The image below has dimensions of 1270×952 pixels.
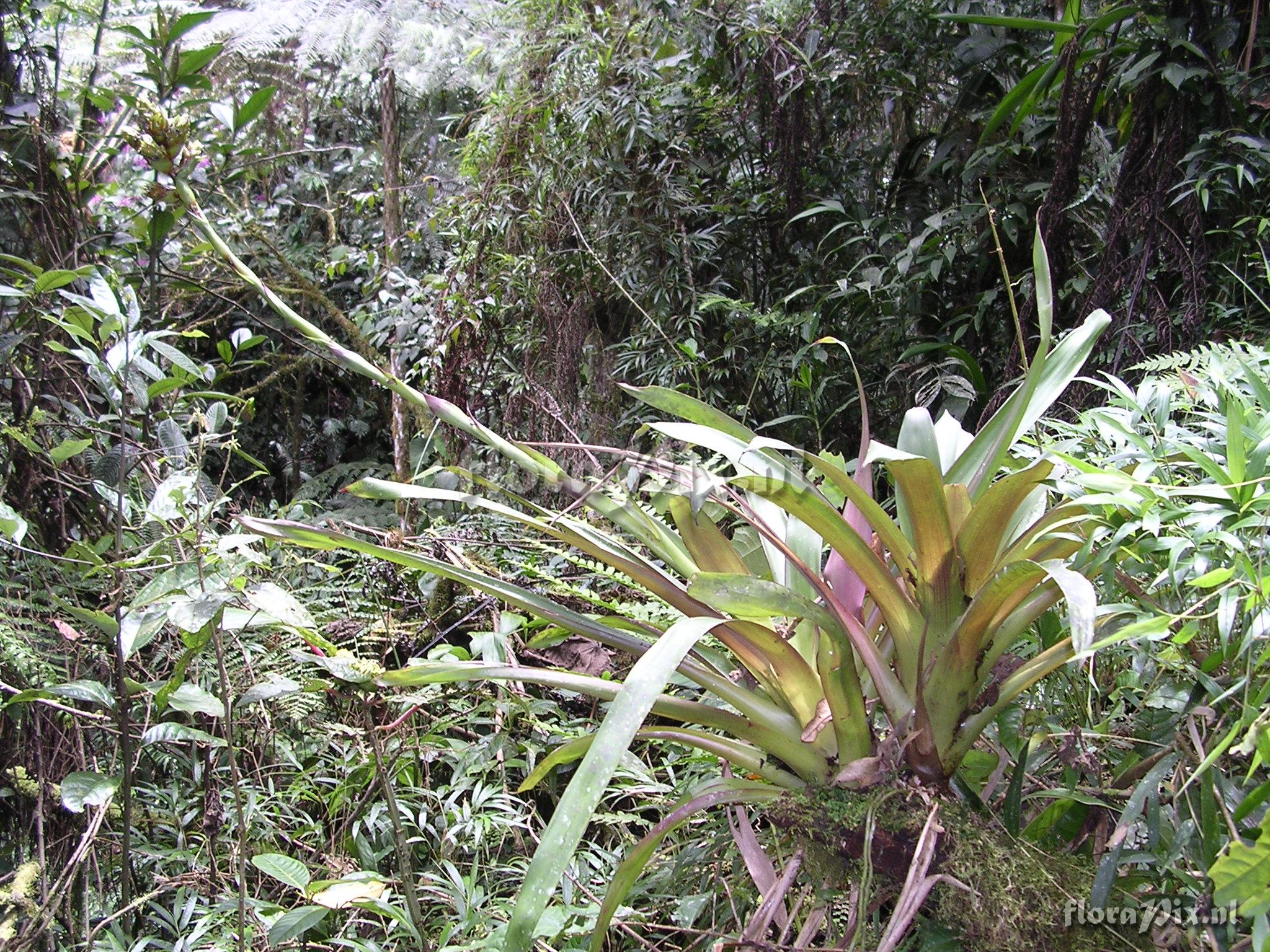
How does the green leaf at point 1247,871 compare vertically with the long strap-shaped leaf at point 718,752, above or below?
above

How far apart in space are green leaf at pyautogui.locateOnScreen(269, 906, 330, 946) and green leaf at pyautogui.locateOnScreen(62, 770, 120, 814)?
278 mm

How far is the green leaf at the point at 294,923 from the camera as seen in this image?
0.91 m

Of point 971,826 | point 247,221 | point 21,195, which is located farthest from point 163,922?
point 247,221

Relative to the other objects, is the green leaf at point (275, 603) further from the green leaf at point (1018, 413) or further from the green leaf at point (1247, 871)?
the green leaf at point (1247, 871)

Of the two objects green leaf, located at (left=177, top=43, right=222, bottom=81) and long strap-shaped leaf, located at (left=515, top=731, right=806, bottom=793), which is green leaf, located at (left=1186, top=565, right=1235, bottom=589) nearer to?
long strap-shaped leaf, located at (left=515, top=731, right=806, bottom=793)

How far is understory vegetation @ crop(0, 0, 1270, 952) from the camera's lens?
758 millimetres

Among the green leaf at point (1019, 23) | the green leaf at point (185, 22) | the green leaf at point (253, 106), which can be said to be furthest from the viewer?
the green leaf at point (1019, 23)

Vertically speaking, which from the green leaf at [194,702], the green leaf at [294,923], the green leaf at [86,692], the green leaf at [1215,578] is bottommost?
the green leaf at [294,923]

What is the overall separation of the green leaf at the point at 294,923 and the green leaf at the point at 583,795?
0.44 m

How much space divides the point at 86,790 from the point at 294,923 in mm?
331

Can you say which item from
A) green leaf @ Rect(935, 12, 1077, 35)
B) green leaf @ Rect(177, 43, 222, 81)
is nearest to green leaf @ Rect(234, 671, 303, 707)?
green leaf @ Rect(177, 43, 222, 81)

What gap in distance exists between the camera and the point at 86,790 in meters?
1.00

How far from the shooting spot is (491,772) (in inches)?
54.5

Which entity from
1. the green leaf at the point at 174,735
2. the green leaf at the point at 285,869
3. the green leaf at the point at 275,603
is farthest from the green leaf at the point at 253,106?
the green leaf at the point at 285,869
